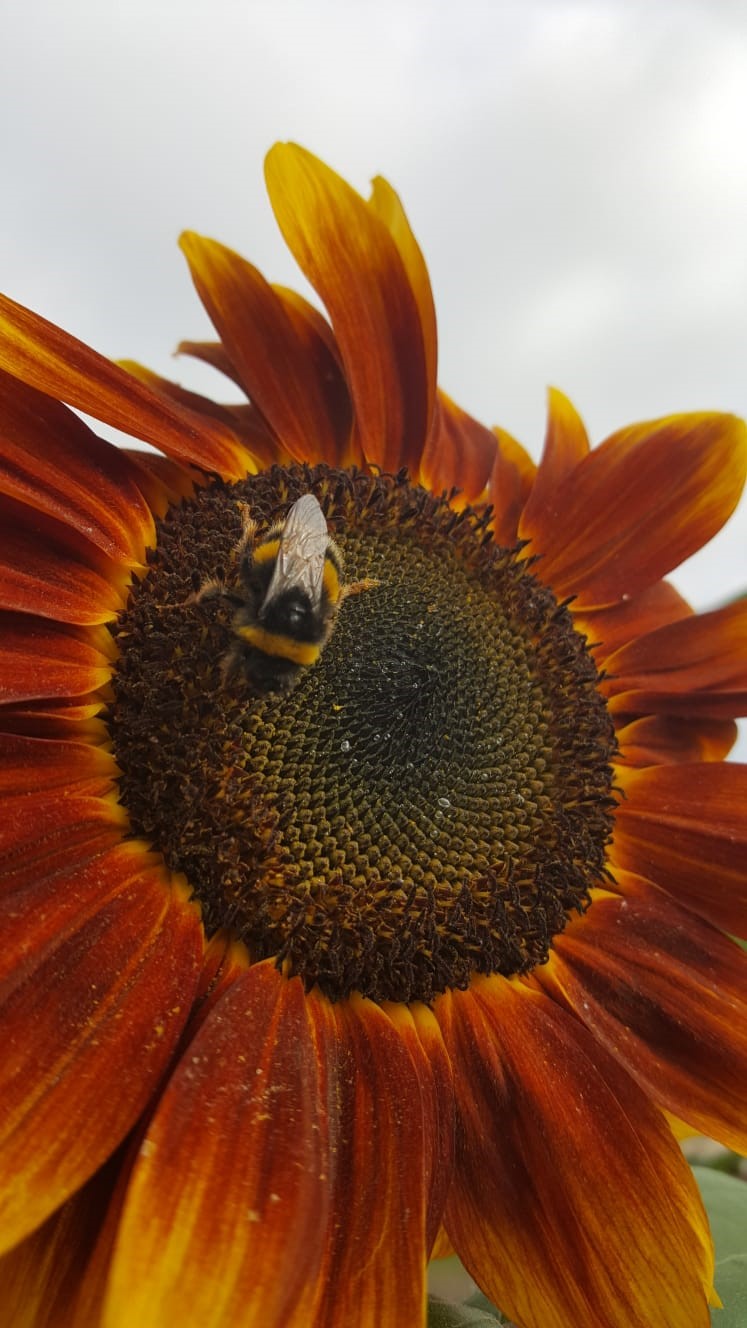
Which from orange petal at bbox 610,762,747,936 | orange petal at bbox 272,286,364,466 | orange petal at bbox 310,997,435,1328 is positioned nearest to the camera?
orange petal at bbox 310,997,435,1328

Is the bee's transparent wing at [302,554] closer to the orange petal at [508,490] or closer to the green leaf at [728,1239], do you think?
the orange petal at [508,490]

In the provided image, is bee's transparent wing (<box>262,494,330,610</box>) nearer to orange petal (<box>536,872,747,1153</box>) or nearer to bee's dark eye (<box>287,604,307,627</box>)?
bee's dark eye (<box>287,604,307,627</box>)

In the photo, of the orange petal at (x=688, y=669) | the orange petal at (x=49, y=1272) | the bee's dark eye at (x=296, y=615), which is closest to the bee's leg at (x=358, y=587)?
Result: the bee's dark eye at (x=296, y=615)

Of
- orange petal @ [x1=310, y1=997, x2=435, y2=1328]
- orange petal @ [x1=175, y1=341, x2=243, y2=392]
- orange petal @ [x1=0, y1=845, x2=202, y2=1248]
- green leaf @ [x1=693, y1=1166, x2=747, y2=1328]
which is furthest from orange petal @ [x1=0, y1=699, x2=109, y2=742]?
green leaf @ [x1=693, y1=1166, x2=747, y2=1328]

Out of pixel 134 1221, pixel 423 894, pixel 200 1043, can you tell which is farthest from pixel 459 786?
pixel 134 1221

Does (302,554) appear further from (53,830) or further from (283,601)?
(53,830)
